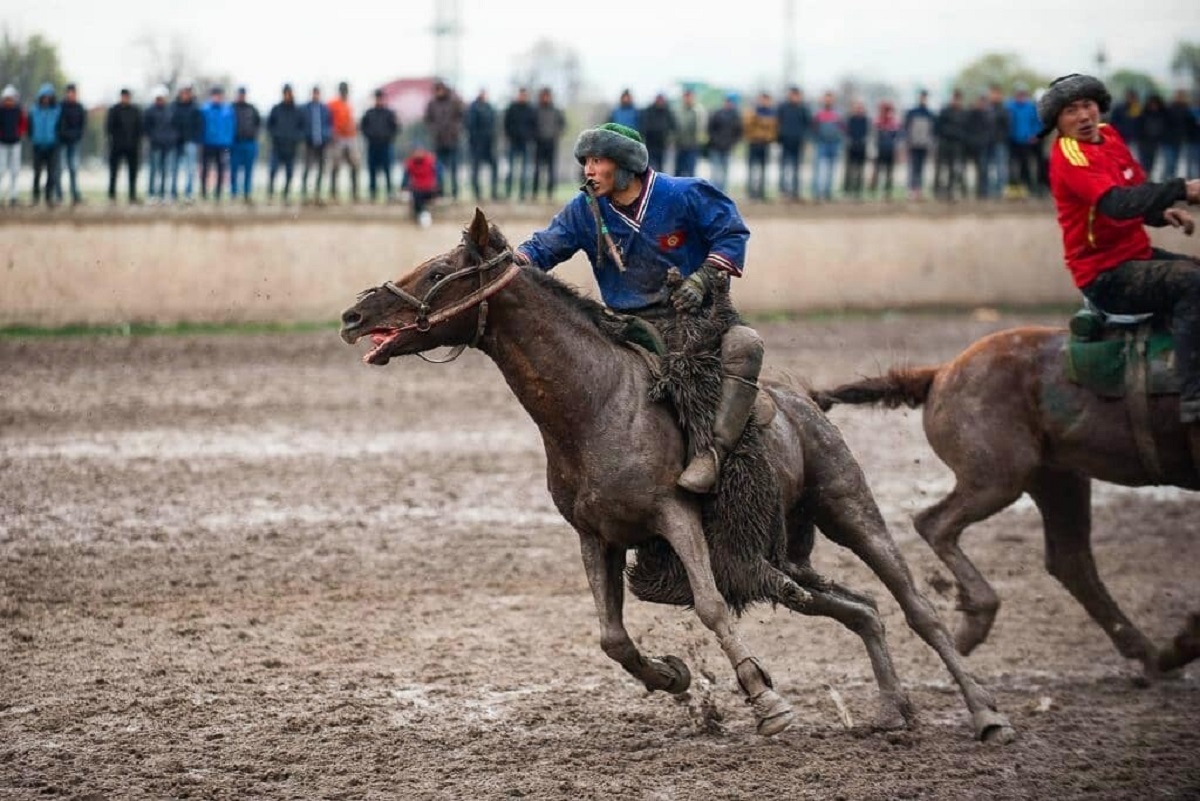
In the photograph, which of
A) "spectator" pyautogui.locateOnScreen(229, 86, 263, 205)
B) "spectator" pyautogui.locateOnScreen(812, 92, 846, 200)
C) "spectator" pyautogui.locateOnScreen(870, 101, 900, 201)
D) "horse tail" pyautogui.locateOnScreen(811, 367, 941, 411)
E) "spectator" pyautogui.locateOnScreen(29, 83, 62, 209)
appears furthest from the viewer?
"spectator" pyautogui.locateOnScreen(870, 101, 900, 201)

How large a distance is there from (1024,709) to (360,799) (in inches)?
136

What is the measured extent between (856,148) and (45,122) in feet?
39.1

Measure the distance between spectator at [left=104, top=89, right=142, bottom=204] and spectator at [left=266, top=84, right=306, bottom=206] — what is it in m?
1.76

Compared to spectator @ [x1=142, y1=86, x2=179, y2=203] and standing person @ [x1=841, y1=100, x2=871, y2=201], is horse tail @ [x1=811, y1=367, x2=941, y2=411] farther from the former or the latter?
standing person @ [x1=841, y1=100, x2=871, y2=201]

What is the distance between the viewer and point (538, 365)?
21.3 feet

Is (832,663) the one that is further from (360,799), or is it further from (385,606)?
(360,799)

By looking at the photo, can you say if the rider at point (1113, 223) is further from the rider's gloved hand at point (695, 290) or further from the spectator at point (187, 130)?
the spectator at point (187, 130)

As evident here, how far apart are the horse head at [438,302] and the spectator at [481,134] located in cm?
1563

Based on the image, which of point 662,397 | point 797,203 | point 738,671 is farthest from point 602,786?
point 797,203

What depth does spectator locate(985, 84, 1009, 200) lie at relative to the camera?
78.6 feet

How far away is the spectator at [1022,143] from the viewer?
23.8m

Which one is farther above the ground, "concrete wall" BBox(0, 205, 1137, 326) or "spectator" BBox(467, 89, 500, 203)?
"spectator" BBox(467, 89, 500, 203)

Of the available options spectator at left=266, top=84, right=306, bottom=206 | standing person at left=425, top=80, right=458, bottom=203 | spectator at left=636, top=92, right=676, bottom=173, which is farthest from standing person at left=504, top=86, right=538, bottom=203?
spectator at left=266, top=84, right=306, bottom=206

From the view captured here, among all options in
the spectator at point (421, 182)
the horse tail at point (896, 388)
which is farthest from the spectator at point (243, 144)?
the horse tail at point (896, 388)
